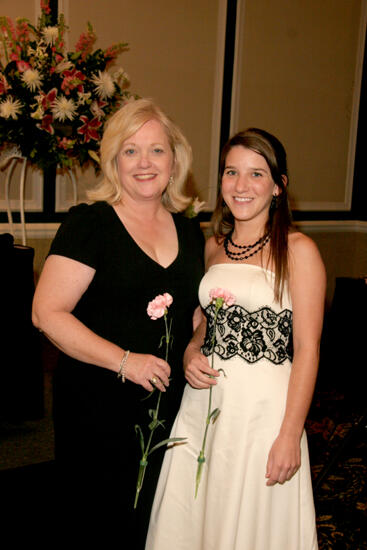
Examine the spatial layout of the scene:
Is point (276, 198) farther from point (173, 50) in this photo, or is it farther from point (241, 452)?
point (173, 50)

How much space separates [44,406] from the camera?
13.4 feet

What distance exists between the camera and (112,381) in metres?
1.98

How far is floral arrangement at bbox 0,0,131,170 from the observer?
3.44 meters

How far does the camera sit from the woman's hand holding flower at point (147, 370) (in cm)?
175

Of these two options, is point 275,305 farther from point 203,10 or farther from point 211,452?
point 203,10

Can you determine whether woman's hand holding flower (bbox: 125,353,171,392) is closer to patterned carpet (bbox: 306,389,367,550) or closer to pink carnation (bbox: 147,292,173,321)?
pink carnation (bbox: 147,292,173,321)

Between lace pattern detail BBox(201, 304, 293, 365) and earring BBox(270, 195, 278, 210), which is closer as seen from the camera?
lace pattern detail BBox(201, 304, 293, 365)

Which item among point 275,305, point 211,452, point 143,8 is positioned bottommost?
point 211,452

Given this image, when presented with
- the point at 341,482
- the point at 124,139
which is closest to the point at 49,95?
the point at 124,139

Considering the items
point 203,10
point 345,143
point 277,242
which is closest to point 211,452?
point 277,242

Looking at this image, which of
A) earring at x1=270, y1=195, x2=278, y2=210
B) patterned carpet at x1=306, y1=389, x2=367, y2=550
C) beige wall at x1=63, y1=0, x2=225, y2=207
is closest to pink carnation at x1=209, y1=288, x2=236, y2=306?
earring at x1=270, y1=195, x2=278, y2=210

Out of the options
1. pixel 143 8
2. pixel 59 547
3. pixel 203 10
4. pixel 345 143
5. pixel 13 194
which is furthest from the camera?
pixel 345 143

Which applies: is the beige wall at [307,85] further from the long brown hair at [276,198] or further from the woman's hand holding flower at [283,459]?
the woman's hand holding flower at [283,459]

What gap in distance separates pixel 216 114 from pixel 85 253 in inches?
165
